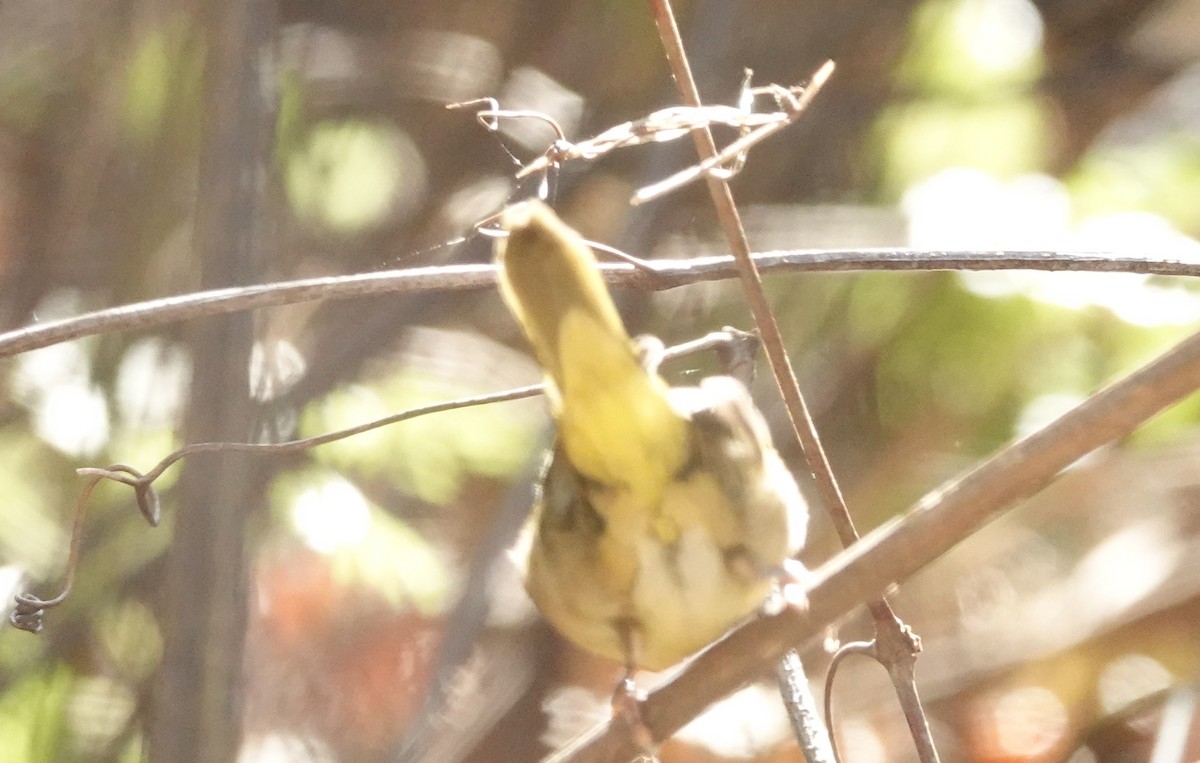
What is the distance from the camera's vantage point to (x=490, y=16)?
2525 millimetres

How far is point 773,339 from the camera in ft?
2.54

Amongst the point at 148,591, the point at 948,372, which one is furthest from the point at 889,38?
the point at 148,591

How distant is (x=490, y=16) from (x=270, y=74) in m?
0.77

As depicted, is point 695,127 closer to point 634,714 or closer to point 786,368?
point 786,368

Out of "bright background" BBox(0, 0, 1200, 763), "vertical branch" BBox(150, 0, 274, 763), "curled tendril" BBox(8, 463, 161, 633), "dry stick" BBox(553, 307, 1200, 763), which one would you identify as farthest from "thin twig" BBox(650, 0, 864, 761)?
"bright background" BBox(0, 0, 1200, 763)

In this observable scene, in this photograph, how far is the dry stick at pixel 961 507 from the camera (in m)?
0.58

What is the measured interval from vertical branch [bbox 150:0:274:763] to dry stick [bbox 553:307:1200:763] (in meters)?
1.04

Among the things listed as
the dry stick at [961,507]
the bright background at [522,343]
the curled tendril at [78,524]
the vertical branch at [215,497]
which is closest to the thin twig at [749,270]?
the dry stick at [961,507]

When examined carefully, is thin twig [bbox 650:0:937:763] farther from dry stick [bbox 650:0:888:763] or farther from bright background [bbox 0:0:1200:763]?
bright background [bbox 0:0:1200:763]

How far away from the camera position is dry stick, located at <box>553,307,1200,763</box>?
580 mm

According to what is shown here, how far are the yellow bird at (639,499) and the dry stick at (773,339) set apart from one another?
87 mm

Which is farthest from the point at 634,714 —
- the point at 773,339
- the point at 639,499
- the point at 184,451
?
the point at 184,451

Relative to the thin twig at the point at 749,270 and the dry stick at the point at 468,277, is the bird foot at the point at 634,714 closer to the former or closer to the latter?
the thin twig at the point at 749,270

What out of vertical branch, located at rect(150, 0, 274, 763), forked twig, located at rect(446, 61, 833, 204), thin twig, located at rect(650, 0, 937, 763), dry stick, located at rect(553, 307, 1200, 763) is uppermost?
vertical branch, located at rect(150, 0, 274, 763)
